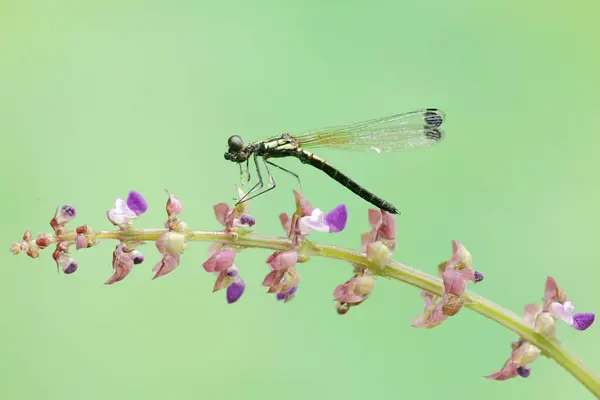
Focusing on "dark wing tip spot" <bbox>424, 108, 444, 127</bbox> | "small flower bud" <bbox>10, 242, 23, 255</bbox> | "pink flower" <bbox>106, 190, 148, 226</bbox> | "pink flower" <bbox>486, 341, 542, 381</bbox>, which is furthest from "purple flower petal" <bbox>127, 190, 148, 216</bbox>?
"dark wing tip spot" <bbox>424, 108, 444, 127</bbox>

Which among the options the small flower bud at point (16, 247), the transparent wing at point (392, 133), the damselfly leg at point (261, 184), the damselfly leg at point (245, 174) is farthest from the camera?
the transparent wing at point (392, 133)

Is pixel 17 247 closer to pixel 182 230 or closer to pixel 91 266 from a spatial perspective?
pixel 182 230

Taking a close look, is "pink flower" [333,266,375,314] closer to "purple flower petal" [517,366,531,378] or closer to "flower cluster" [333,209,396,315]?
"flower cluster" [333,209,396,315]

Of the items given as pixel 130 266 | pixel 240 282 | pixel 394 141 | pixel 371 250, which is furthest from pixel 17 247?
pixel 394 141

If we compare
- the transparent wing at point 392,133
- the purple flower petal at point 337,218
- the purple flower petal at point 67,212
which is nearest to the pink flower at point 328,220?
the purple flower petal at point 337,218

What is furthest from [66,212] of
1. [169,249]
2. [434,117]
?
[434,117]

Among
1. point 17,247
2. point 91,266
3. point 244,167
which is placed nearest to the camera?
point 17,247

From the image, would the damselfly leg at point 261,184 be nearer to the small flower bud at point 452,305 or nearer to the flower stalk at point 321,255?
the flower stalk at point 321,255
